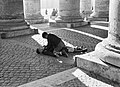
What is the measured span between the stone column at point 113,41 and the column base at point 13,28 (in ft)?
22.3

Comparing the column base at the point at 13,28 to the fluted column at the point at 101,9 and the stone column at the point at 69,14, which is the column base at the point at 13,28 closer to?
the stone column at the point at 69,14

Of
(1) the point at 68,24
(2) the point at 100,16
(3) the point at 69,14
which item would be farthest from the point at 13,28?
(2) the point at 100,16

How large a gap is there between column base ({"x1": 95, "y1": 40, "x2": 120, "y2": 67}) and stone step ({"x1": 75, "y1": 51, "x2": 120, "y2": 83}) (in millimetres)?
104

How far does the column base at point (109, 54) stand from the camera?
4770 mm

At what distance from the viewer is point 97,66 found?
16.7 feet

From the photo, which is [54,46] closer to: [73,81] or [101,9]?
[73,81]

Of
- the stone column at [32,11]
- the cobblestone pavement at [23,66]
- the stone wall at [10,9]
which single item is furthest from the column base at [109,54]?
the stone column at [32,11]

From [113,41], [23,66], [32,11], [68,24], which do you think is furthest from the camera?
[32,11]

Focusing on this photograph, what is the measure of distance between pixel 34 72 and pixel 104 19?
13845 mm

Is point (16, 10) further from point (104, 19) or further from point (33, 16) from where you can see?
point (104, 19)

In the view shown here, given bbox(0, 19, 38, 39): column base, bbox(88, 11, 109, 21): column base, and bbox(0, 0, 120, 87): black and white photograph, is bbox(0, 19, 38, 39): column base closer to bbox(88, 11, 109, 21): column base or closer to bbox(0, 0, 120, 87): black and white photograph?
bbox(0, 0, 120, 87): black and white photograph

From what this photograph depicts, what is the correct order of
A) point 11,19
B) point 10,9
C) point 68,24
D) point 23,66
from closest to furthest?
point 23,66, point 10,9, point 11,19, point 68,24

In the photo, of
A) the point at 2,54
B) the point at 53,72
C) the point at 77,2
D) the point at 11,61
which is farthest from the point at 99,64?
the point at 77,2

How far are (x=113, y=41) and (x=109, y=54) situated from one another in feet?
1.44
